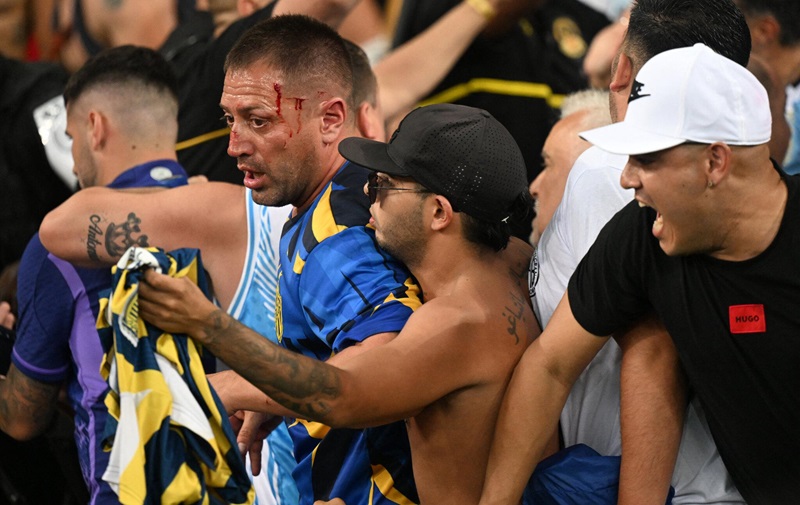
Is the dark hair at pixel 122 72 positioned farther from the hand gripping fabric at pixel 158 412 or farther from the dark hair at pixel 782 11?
the dark hair at pixel 782 11

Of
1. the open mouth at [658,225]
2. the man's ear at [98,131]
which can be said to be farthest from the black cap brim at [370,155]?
the man's ear at [98,131]

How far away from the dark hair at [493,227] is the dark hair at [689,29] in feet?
1.47

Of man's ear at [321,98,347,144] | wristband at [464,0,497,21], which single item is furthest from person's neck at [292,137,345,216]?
wristband at [464,0,497,21]

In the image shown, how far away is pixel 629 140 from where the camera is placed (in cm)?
260

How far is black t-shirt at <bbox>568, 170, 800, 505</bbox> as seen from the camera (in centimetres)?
259

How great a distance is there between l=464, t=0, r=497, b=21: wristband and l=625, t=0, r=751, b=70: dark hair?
6.89 ft

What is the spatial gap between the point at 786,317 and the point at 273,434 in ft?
5.35

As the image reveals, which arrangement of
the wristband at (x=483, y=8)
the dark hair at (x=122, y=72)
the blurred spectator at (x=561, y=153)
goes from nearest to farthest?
the blurred spectator at (x=561, y=153), the dark hair at (x=122, y=72), the wristband at (x=483, y=8)

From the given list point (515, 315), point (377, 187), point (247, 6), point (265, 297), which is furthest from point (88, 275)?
point (247, 6)

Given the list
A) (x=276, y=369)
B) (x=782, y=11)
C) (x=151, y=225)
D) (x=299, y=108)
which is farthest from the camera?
(x=782, y=11)

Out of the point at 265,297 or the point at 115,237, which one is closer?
the point at 115,237

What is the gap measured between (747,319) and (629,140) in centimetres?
48

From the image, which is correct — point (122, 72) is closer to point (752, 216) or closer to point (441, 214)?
point (441, 214)

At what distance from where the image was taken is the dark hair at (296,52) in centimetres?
321
